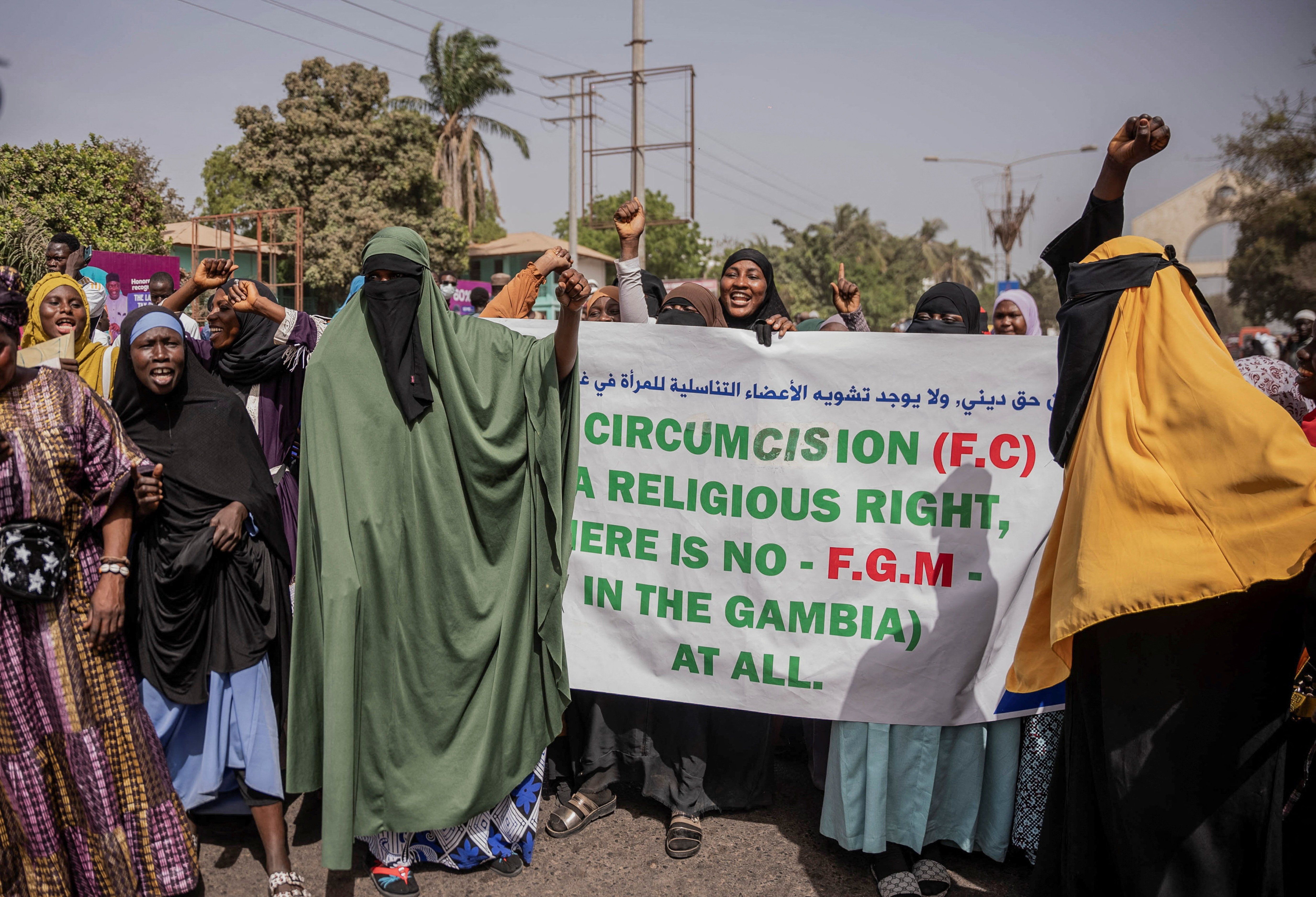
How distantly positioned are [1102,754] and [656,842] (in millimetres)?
1562

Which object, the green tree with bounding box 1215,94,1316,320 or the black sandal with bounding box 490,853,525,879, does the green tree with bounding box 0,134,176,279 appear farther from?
the green tree with bounding box 1215,94,1316,320

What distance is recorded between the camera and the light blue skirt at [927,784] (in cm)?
301

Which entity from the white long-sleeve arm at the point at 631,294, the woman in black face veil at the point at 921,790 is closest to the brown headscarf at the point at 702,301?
the white long-sleeve arm at the point at 631,294

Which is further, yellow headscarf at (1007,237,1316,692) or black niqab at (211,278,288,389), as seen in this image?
black niqab at (211,278,288,389)

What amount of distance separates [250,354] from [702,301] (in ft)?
5.63

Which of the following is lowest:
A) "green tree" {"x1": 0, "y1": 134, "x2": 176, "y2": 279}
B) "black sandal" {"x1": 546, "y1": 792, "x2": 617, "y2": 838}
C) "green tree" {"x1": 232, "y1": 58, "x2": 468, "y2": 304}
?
"black sandal" {"x1": 546, "y1": 792, "x2": 617, "y2": 838}

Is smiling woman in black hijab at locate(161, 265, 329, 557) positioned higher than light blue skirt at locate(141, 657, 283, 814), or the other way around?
smiling woman in black hijab at locate(161, 265, 329, 557)

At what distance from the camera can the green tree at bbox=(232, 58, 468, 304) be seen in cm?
2503

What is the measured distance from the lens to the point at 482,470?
9.71 ft

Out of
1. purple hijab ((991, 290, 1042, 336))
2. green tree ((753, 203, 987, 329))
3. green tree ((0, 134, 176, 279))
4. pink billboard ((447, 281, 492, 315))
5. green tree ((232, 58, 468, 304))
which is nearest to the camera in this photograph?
purple hijab ((991, 290, 1042, 336))

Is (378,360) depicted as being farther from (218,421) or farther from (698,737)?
(698,737)

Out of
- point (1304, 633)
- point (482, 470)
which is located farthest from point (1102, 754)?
point (482, 470)

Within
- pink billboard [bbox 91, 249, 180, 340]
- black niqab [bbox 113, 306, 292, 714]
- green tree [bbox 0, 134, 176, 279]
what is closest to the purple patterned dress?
black niqab [bbox 113, 306, 292, 714]

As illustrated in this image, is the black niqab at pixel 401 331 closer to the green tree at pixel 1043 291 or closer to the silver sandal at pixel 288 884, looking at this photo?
the silver sandal at pixel 288 884
